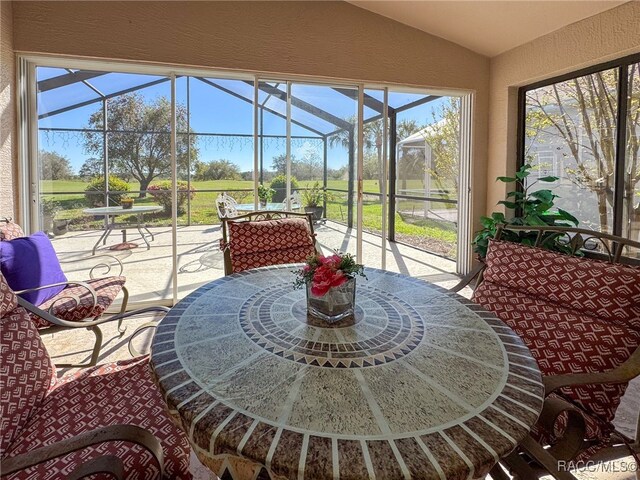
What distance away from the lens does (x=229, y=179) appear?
4.13m

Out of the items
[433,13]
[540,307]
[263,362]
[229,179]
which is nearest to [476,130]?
[433,13]

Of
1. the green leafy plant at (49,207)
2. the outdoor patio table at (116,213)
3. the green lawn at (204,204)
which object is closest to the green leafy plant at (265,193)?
the green lawn at (204,204)

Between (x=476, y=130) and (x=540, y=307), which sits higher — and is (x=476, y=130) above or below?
above

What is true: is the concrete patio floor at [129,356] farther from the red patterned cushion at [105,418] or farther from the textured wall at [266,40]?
the textured wall at [266,40]

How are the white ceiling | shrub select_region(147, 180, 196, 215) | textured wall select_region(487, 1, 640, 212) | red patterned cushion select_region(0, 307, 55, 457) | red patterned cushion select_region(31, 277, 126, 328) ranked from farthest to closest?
shrub select_region(147, 180, 196, 215) < the white ceiling < textured wall select_region(487, 1, 640, 212) < red patterned cushion select_region(31, 277, 126, 328) < red patterned cushion select_region(0, 307, 55, 457)

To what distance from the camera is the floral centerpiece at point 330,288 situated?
129 cm

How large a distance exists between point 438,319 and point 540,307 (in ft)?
1.86

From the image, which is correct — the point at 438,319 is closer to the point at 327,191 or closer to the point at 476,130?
the point at 327,191

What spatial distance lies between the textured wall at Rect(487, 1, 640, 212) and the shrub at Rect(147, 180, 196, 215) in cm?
358

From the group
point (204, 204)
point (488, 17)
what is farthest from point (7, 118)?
point (488, 17)

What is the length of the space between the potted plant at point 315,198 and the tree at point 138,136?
143 cm

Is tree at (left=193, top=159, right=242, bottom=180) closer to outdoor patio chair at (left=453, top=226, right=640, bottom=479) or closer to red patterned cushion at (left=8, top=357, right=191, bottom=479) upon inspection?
red patterned cushion at (left=8, top=357, right=191, bottom=479)

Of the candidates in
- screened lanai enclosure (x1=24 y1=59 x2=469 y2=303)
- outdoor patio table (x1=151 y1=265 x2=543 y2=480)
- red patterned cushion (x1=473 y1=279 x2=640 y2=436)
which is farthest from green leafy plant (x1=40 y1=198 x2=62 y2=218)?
red patterned cushion (x1=473 y1=279 x2=640 y2=436)

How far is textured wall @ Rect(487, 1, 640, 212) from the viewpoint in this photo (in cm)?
304
